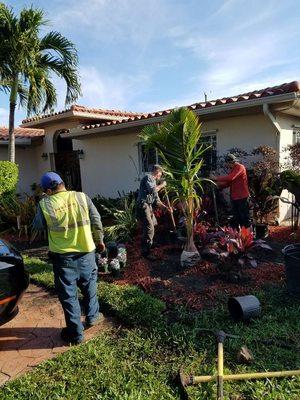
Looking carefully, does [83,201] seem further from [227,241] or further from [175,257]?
[175,257]

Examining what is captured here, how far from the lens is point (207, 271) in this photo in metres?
5.12

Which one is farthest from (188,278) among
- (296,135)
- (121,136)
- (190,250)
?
(121,136)

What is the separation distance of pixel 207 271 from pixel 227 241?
69cm

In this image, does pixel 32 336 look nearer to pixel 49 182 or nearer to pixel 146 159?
pixel 49 182

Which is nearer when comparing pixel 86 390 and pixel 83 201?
pixel 86 390

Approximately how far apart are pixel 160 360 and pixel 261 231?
14.6 feet

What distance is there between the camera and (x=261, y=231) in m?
6.86

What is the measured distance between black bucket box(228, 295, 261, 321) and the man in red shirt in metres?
3.08

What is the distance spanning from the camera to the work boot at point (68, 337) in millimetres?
3481

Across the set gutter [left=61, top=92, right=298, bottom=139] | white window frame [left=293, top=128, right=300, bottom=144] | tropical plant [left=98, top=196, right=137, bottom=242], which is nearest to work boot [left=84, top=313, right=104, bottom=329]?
tropical plant [left=98, top=196, right=137, bottom=242]

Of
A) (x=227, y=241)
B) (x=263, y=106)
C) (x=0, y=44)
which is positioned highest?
(x=0, y=44)

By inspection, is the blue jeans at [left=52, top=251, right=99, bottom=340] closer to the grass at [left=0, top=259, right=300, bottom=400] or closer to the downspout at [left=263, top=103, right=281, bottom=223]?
the grass at [left=0, top=259, right=300, bottom=400]

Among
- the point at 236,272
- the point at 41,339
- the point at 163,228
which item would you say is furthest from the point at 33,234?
the point at 236,272

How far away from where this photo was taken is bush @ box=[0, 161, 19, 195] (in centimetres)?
935
